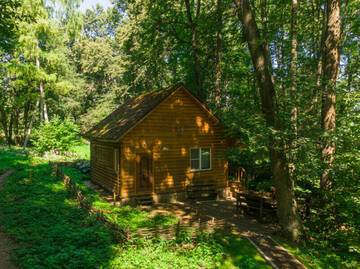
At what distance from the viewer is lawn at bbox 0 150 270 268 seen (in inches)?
296

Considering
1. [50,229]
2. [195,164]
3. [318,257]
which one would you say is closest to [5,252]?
[50,229]

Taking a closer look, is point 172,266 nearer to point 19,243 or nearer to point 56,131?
point 19,243

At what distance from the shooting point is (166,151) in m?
15.5

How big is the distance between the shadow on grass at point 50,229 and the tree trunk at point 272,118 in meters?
6.95

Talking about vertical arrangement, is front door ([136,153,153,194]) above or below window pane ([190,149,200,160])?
below

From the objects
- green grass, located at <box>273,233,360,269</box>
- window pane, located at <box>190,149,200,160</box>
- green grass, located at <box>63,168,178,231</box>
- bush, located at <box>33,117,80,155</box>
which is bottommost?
green grass, located at <box>273,233,360,269</box>

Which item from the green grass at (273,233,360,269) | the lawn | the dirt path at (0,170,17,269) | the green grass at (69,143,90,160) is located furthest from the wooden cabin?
the green grass at (69,143,90,160)

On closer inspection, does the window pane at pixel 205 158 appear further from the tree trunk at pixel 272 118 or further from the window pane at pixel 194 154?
the tree trunk at pixel 272 118

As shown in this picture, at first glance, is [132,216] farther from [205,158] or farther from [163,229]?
[205,158]

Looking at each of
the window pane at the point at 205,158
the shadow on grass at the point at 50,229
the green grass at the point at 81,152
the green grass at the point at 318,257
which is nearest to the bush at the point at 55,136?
the green grass at the point at 81,152

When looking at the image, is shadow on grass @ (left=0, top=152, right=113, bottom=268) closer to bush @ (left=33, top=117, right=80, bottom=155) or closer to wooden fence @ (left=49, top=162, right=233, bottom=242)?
wooden fence @ (left=49, top=162, right=233, bottom=242)

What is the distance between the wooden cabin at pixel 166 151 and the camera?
14.4 m

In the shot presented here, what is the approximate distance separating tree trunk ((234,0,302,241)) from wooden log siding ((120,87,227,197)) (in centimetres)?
446

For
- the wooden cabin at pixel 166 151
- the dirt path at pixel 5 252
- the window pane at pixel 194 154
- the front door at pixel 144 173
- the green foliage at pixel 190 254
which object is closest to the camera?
the dirt path at pixel 5 252
